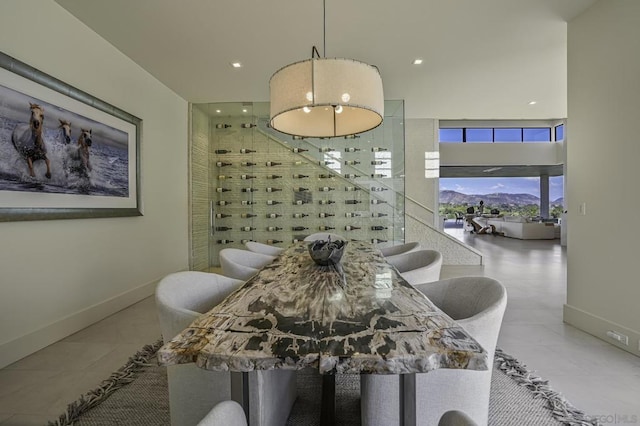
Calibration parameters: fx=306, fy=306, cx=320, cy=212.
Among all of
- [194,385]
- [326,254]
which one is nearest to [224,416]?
[194,385]

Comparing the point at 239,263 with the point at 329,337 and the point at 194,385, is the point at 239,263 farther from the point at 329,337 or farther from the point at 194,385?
the point at 329,337

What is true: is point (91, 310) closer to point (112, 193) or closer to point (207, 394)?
point (112, 193)

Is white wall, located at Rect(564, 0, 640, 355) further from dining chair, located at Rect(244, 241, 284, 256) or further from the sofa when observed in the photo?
the sofa

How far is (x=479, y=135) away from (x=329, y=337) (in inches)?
483

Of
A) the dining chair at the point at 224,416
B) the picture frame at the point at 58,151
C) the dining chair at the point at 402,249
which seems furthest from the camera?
the dining chair at the point at 402,249

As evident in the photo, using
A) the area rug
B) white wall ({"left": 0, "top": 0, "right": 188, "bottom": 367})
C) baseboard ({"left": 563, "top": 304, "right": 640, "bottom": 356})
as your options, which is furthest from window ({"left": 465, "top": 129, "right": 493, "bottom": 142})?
the area rug

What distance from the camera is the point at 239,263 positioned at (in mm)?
2625

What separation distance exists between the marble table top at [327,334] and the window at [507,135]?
38.9 ft

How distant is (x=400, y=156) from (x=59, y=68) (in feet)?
15.0

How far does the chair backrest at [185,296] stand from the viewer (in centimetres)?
120

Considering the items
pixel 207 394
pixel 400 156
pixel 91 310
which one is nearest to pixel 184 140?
pixel 91 310

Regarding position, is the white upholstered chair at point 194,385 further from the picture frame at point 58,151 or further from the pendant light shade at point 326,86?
the picture frame at point 58,151

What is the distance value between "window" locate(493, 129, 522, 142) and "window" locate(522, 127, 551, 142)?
0.60 ft

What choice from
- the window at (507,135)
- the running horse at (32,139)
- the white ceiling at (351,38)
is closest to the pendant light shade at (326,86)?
the white ceiling at (351,38)
